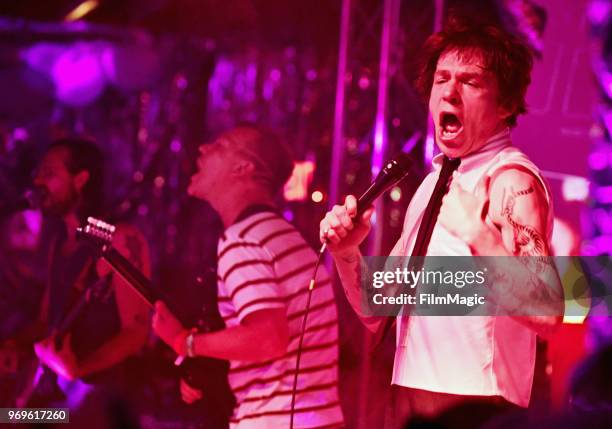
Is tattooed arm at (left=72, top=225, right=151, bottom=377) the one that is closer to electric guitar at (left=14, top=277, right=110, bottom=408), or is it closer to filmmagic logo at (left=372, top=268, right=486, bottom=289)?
electric guitar at (left=14, top=277, right=110, bottom=408)

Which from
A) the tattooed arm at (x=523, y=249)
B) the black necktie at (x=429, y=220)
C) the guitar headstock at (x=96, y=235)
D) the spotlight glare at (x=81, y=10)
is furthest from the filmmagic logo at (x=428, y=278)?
the spotlight glare at (x=81, y=10)

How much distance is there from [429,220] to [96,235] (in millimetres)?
1655

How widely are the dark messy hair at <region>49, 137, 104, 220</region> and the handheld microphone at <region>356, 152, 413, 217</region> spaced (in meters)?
1.87

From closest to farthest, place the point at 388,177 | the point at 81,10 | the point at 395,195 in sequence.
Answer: the point at 388,177 → the point at 395,195 → the point at 81,10

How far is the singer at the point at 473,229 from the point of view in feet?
7.09

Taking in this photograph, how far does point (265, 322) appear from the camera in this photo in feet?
9.66

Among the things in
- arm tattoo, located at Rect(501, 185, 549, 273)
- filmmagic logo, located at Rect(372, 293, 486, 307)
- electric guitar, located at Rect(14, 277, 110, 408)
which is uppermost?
arm tattoo, located at Rect(501, 185, 549, 273)

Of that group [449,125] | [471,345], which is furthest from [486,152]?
[471,345]

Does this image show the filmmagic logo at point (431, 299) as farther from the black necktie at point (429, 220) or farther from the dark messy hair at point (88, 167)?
the dark messy hair at point (88, 167)

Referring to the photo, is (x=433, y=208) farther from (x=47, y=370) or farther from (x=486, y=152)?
(x=47, y=370)

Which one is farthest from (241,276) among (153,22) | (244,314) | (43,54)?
(43,54)

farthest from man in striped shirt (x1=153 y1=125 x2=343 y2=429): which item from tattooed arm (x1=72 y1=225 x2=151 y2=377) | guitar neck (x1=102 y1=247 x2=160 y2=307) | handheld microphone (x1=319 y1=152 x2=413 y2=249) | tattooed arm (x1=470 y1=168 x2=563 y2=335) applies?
tattooed arm (x1=470 y1=168 x2=563 y2=335)

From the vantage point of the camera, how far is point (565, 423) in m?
1.59

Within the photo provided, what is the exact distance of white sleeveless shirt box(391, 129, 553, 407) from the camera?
7.57 feet
